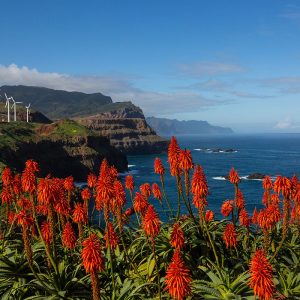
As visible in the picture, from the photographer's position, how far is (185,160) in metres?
16.7

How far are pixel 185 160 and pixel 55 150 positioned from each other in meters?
147

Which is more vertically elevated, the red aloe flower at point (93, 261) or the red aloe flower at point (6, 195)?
the red aloe flower at point (6, 195)

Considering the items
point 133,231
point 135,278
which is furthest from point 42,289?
point 133,231

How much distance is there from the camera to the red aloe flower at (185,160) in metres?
16.7

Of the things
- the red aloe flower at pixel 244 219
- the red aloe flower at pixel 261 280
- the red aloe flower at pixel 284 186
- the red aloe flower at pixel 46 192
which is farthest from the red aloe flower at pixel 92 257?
the red aloe flower at pixel 244 219

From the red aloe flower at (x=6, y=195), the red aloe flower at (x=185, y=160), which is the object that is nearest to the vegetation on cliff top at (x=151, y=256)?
the red aloe flower at (x=185, y=160)

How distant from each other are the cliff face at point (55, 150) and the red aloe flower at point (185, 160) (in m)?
122

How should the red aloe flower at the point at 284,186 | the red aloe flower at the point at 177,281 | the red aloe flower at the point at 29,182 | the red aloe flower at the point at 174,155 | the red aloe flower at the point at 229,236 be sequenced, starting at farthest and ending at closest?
the red aloe flower at the point at 174,155 → the red aloe flower at the point at 229,236 → the red aloe flower at the point at 284,186 → the red aloe flower at the point at 29,182 → the red aloe flower at the point at 177,281

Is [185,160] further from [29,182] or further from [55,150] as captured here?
[55,150]

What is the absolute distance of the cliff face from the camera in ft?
463

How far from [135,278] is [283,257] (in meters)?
6.20

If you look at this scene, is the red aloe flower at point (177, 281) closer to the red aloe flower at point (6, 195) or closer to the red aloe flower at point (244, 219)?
the red aloe flower at point (244, 219)

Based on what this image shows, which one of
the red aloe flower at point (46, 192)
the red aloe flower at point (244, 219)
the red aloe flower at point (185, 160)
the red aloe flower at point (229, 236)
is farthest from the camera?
the red aloe flower at point (244, 219)

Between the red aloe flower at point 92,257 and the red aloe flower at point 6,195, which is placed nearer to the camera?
the red aloe flower at point 92,257
